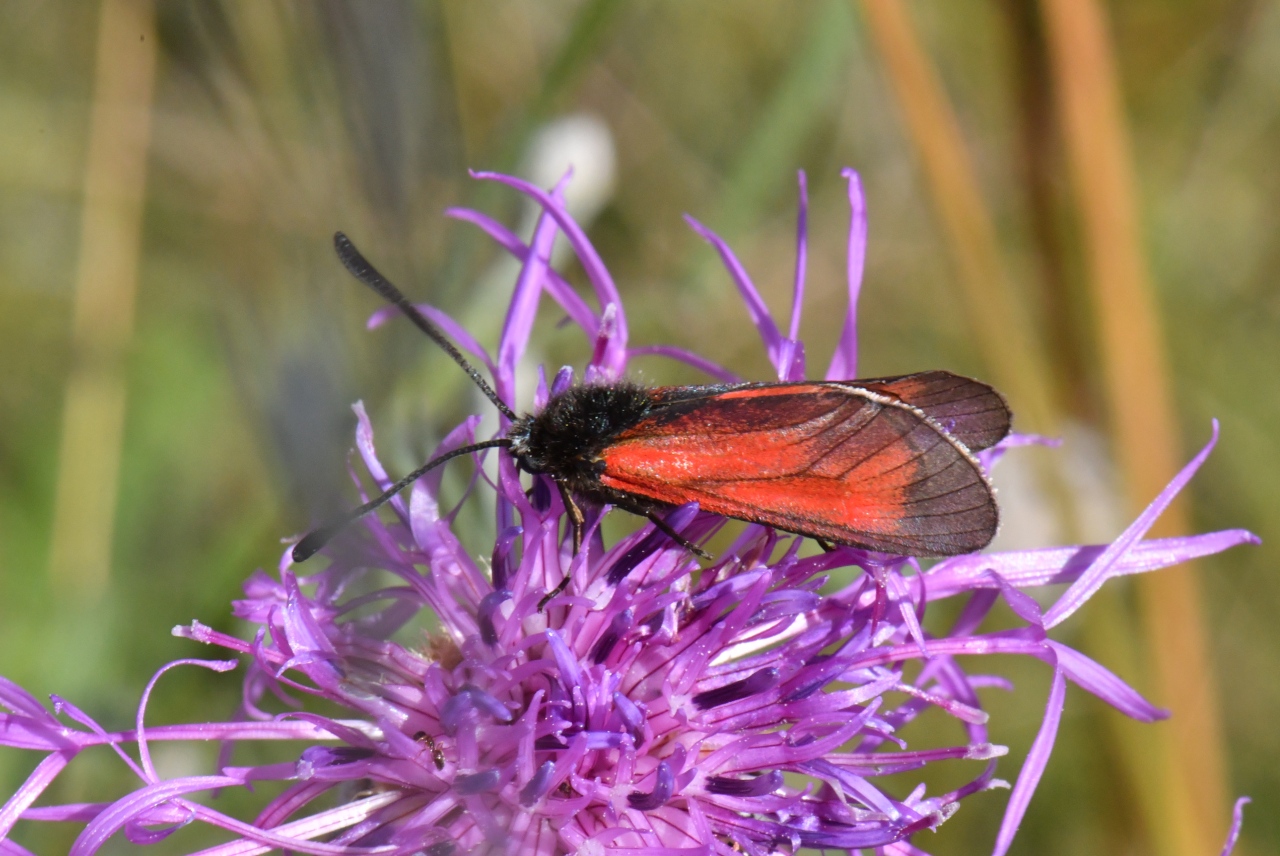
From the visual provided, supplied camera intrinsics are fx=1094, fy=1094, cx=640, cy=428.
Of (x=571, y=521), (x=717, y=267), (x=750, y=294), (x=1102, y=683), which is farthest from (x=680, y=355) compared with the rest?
A: (x=717, y=267)

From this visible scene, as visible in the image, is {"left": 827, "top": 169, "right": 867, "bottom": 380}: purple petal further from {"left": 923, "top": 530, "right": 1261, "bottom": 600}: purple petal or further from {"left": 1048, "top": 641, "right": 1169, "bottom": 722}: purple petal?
{"left": 1048, "top": 641, "right": 1169, "bottom": 722}: purple petal

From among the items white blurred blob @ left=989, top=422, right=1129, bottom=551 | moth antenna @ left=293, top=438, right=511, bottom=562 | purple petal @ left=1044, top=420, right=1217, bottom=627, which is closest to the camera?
moth antenna @ left=293, top=438, right=511, bottom=562

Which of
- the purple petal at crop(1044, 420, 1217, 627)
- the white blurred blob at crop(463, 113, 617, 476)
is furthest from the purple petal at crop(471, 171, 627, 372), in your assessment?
the purple petal at crop(1044, 420, 1217, 627)

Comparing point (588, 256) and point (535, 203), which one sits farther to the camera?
point (535, 203)

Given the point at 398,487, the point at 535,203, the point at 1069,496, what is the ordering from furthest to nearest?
the point at 1069,496 < the point at 535,203 < the point at 398,487

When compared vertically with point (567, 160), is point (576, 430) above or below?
below

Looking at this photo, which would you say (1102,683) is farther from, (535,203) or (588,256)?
(535,203)

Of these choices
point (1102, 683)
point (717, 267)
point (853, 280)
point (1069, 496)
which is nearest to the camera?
point (1102, 683)

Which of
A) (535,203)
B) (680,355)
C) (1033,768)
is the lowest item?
(1033,768)
